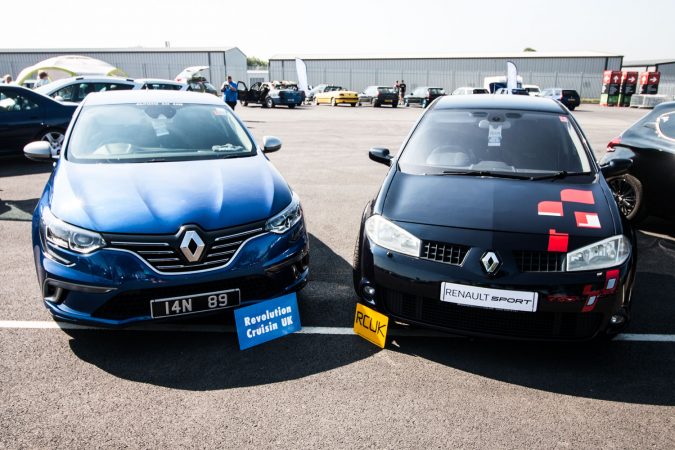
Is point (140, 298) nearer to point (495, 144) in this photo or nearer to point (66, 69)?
point (495, 144)

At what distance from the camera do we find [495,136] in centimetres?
438

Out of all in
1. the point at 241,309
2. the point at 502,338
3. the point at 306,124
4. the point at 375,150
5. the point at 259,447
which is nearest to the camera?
the point at 259,447

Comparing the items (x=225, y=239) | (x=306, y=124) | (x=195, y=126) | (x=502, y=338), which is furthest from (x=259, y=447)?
(x=306, y=124)

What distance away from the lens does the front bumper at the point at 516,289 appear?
296cm

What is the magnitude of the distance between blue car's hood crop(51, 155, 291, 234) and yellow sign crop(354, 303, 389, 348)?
3.01 feet

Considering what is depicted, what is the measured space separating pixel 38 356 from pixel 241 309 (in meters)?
1.29

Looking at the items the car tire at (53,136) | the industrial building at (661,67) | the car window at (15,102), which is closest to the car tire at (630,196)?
the car tire at (53,136)

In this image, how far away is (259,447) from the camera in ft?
8.04

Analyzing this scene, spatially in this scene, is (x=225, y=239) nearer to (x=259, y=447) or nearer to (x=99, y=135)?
(x=259, y=447)

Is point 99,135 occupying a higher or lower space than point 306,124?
higher

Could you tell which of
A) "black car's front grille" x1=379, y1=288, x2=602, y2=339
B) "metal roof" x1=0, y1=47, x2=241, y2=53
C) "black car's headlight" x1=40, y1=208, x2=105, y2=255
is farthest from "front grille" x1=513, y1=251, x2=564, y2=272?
"metal roof" x1=0, y1=47, x2=241, y2=53

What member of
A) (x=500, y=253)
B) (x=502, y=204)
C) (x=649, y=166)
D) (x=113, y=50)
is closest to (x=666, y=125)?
(x=649, y=166)

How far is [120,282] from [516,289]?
7.49 ft

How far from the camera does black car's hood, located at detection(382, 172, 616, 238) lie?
3.19m
